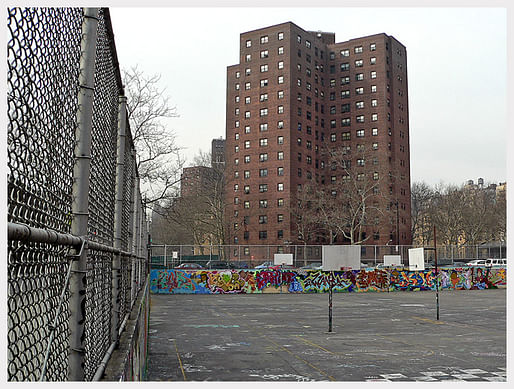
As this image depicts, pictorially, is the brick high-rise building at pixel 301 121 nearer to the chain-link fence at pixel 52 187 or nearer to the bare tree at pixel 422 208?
the bare tree at pixel 422 208

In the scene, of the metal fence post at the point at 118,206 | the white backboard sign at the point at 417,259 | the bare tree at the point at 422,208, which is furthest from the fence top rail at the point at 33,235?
the bare tree at the point at 422,208

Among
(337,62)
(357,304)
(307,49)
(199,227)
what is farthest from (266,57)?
(357,304)

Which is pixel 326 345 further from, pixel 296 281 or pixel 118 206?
pixel 296 281

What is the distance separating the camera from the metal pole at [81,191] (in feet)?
9.00

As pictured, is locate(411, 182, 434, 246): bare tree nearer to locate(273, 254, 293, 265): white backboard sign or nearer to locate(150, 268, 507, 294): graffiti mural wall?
locate(150, 268, 507, 294): graffiti mural wall

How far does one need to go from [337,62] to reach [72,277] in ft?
317

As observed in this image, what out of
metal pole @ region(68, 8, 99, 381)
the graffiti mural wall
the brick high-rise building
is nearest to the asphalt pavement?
metal pole @ region(68, 8, 99, 381)

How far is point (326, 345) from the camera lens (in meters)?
13.3

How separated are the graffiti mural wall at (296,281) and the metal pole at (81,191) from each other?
3190cm

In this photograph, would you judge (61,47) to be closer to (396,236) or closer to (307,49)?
(396,236)

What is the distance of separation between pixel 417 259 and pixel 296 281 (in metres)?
16.5

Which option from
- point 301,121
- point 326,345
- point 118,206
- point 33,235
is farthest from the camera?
→ point 301,121

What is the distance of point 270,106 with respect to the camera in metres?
86.5

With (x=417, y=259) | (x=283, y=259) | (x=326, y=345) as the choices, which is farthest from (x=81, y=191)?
(x=283, y=259)
